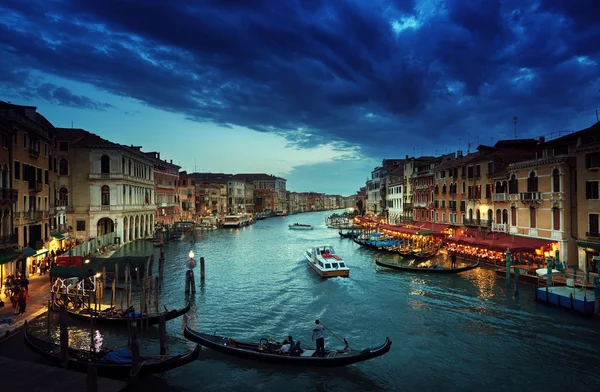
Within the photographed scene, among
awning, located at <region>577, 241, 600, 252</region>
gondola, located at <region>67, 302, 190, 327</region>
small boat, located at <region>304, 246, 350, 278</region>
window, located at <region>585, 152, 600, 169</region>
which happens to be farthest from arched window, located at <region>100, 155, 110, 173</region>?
awning, located at <region>577, 241, 600, 252</region>

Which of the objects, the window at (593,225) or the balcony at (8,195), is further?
the window at (593,225)

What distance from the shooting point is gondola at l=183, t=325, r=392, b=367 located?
570 inches

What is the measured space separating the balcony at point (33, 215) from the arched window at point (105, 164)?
17711mm

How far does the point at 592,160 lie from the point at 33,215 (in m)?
36.4

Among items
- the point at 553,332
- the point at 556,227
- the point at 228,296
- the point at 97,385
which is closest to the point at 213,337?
the point at 97,385

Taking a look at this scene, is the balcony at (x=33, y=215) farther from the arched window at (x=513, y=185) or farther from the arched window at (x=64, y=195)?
the arched window at (x=513, y=185)

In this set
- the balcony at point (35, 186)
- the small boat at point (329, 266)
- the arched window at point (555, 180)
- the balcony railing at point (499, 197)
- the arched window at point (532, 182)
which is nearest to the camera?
the balcony at point (35, 186)

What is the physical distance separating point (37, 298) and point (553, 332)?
2567 centimetres

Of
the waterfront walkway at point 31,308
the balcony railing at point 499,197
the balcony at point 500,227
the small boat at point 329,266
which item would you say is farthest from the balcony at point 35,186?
the balcony at point 500,227

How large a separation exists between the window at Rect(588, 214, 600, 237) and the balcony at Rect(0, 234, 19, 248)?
34047 mm

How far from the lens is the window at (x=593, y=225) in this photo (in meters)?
24.9

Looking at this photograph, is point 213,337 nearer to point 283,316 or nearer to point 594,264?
Answer: point 283,316

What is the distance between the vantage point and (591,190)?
25.3 metres

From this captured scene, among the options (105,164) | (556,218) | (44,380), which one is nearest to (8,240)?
(44,380)
